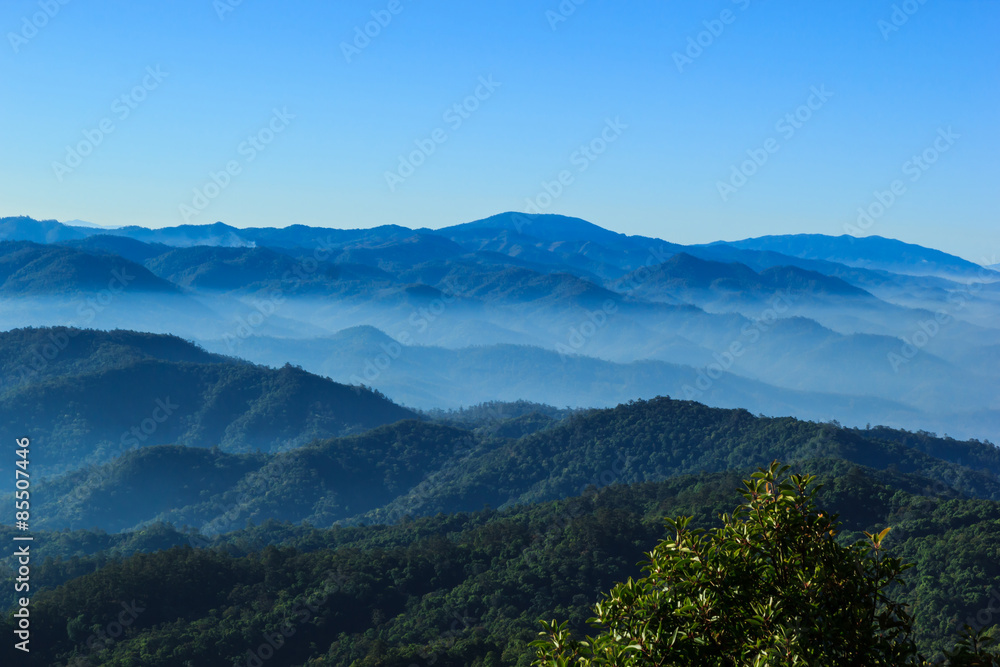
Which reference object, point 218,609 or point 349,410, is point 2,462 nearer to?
point 349,410

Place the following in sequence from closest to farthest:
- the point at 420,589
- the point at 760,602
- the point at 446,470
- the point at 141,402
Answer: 1. the point at 760,602
2. the point at 420,589
3. the point at 446,470
4. the point at 141,402

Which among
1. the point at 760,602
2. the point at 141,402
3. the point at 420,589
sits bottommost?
the point at 420,589

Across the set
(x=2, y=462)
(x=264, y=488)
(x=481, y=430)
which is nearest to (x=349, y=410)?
(x=481, y=430)

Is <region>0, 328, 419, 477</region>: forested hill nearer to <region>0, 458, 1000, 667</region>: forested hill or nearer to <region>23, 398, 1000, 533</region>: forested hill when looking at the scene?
<region>23, 398, 1000, 533</region>: forested hill

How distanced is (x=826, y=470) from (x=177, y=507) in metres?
72.8

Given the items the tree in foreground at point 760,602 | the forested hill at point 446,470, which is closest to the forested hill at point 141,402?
the forested hill at point 446,470

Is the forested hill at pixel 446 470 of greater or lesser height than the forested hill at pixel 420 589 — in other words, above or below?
above

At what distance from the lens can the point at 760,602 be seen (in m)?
7.20

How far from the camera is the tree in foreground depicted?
7.04 m

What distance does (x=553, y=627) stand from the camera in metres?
7.75

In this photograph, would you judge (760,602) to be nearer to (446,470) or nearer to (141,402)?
(446,470)

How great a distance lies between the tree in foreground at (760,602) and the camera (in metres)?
7.04

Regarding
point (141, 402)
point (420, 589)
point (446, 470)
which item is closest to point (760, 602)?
point (420, 589)

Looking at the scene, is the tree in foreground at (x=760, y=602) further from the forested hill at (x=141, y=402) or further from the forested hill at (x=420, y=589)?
the forested hill at (x=141, y=402)
